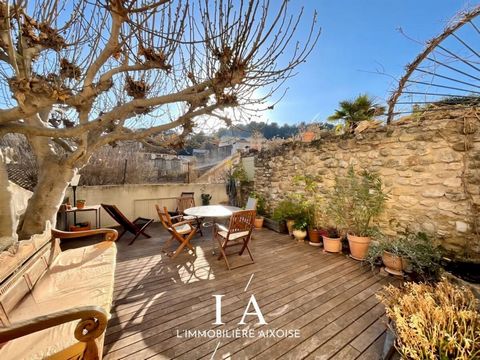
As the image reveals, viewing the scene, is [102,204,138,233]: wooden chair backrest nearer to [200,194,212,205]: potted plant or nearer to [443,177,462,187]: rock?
[200,194,212,205]: potted plant

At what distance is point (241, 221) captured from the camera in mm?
3205

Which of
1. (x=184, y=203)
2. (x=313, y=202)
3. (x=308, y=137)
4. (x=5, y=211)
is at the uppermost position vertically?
(x=308, y=137)

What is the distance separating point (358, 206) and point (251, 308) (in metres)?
2.57

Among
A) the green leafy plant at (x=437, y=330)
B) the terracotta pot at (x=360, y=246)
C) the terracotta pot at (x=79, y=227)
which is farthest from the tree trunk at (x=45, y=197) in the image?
the terracotta pot at (x=360, y=246)

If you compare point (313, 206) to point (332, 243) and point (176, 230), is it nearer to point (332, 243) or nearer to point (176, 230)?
point (332, 243)

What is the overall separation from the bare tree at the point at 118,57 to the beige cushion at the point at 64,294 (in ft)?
2.97

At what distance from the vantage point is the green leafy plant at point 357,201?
3.40 meters

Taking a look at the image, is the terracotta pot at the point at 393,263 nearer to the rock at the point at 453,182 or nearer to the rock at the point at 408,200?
the rock at the point at 408,200

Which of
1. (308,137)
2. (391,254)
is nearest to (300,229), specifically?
(391,254)

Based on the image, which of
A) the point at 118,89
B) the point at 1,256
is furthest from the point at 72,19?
the point at 1,256

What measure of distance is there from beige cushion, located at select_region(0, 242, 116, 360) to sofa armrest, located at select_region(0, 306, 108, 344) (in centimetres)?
14

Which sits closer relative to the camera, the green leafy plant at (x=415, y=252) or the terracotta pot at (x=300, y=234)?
the green leafy plant at (x=415, y=252)

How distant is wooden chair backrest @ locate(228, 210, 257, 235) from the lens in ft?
10.1

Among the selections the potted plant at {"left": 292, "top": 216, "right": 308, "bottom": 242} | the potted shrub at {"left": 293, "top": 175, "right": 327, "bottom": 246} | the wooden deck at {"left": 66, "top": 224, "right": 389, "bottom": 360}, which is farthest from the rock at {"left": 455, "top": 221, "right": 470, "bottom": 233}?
the potted plant at {"left": 292, "top": 216, "right": 308, "bottom": 242}
